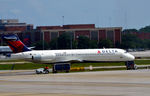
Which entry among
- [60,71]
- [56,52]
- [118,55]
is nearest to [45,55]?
[56,52]

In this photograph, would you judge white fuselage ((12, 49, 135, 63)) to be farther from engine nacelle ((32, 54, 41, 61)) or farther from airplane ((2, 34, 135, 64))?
engine nacelle ((32, 54, 41, 61))

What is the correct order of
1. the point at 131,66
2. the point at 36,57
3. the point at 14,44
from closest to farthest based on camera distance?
1. the point at 131,66
2. the point at 36,57
3. the point at 14,44

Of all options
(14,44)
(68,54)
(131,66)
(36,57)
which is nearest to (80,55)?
(68,54)

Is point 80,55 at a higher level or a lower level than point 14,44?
lower

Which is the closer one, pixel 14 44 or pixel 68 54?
pixel 14 44

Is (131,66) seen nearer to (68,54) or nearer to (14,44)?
(68,54)

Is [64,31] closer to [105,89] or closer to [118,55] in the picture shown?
[118,55]

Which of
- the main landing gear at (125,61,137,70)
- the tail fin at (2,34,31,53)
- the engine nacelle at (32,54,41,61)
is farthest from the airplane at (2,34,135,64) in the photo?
the main landing gear at (125,61,137,70)

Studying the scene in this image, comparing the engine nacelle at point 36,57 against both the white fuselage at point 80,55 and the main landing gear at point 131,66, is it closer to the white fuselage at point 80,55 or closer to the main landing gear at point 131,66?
the white fuselage at point 80,55

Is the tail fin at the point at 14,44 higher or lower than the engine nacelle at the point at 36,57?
higher

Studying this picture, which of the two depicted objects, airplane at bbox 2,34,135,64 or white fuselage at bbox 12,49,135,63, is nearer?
white fuselage at bbox 12,49,135,63

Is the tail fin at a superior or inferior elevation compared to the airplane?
superior

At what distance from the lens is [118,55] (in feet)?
251

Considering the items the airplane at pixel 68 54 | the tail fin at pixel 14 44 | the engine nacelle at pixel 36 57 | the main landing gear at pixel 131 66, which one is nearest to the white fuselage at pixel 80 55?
the airplane at pixel 68 54
